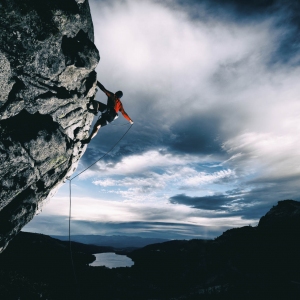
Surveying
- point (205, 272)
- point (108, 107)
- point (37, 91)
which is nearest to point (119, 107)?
point (108, 107)

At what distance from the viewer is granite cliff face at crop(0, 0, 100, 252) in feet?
27.1

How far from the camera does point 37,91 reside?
9.89m

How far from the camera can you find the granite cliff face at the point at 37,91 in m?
8.27

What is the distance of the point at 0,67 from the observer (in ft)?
25.3

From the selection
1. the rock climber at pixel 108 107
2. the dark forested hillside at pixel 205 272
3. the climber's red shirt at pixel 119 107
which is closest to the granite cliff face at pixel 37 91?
the rock climber at pixel 108 107

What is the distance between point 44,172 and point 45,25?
841cm

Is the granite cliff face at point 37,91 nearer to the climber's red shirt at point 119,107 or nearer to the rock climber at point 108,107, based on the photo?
the rock climber at point 108,107

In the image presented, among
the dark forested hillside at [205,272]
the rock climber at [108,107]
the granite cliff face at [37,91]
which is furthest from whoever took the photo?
the dark forested hillside at [205,272]

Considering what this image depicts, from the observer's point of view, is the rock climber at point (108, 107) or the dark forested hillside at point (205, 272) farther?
the dark forested hillside at point (205, 272)

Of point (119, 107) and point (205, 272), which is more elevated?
point (119, 107)

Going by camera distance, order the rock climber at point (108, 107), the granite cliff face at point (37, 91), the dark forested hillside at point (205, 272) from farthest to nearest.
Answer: the dark forested hillside at point (205, 272), the rock climber at point (108, 107), the granite cliff face at point (37, 91)

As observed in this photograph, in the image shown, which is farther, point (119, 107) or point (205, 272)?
point (205, 272)

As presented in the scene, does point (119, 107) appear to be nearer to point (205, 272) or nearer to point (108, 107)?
point (108, 107)

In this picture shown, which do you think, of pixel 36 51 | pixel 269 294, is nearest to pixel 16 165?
pixel 36 51
